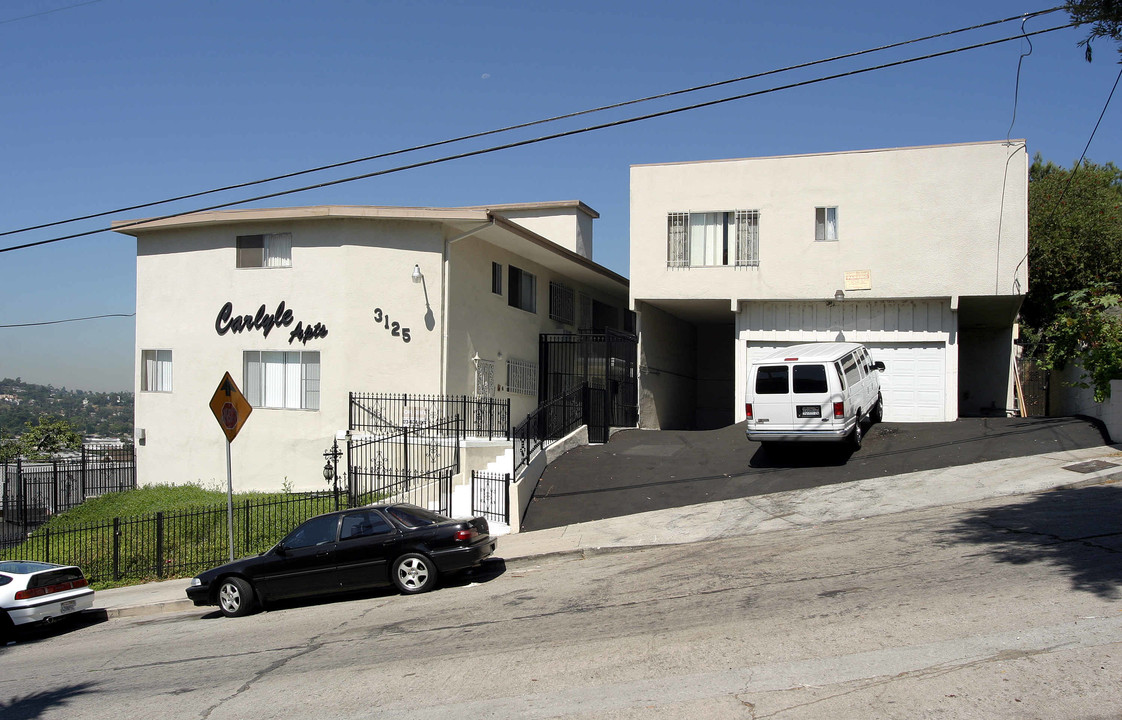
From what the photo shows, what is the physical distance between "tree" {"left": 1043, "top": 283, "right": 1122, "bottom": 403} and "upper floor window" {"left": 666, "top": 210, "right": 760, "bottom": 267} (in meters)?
7.07

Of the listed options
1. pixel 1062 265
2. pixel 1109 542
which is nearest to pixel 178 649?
pixel 1109 542

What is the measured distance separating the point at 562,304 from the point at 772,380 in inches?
419

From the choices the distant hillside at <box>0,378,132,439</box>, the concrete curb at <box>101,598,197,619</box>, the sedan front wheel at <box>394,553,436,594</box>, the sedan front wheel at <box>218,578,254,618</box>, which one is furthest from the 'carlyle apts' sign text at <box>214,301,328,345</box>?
the distant hillside at <box>0,378,132,439</box>

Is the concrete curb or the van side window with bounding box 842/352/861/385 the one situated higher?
the van side window with bounding box 842/352/861/385

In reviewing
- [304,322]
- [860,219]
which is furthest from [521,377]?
[860,219]

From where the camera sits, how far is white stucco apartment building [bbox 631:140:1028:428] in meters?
21.0

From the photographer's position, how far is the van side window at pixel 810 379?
16.6m

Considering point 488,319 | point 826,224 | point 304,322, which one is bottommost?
point 304,322

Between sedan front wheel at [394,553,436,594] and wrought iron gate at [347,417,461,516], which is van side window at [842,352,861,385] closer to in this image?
wrought iron gate at [347,417,461,516]

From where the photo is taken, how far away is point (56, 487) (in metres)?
22.9

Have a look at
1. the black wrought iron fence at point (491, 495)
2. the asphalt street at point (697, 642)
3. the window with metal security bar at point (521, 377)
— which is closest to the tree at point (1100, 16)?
the asphalt street at point (697, 642)

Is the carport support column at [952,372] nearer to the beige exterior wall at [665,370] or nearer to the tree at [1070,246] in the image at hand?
the beige exterior wall at [665,370]

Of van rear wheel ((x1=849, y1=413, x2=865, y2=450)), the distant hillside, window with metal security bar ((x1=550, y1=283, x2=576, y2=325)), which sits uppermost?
window with metal security bar ((x1=550, y1=283, x2=576, y2=325))

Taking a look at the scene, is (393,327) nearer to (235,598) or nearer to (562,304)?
(562,304)
